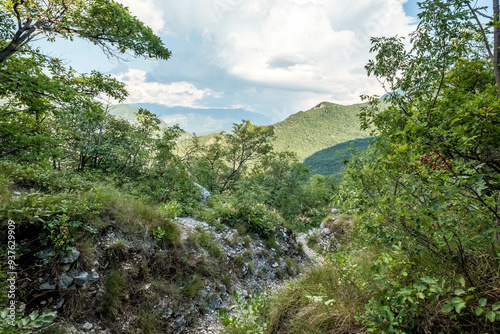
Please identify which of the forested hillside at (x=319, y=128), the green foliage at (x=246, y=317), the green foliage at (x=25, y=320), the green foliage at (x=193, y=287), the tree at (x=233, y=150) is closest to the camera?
the green foliage at (x=25, y=320)

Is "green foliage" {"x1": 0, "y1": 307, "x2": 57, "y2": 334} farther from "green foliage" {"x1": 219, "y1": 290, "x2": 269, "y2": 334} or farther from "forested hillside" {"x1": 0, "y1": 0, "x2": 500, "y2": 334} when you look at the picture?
"green foliage" {"x1": 219, "y1": 290, "x2": 269, "y2": 334}

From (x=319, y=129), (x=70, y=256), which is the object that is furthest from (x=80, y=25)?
(x=319, y=129)

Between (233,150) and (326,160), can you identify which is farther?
(326,160)

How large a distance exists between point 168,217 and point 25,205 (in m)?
3.38

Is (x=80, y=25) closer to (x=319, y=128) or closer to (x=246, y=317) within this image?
(x=246, y=317)

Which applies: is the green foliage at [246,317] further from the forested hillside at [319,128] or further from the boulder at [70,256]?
the forested hillside at [319,128]

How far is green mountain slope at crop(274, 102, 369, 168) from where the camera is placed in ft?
423

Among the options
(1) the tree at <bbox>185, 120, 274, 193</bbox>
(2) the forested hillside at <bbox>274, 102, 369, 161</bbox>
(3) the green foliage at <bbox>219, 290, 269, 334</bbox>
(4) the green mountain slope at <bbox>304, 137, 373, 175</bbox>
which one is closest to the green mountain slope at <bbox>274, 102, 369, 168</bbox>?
(2) the forested hillside at <bbox>274, 102, 369, 161</bbox>

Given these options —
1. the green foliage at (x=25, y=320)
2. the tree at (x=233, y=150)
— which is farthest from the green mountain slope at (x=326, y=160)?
the green foliage at (x=25, y=320)

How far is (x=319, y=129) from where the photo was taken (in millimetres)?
139625

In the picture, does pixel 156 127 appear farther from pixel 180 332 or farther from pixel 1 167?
pixel 180 332

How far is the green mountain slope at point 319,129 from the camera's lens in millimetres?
128875

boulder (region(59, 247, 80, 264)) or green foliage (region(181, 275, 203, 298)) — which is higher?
boulder (region(59, 247, 80, 264))

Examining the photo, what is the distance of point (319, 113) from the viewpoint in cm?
14875
